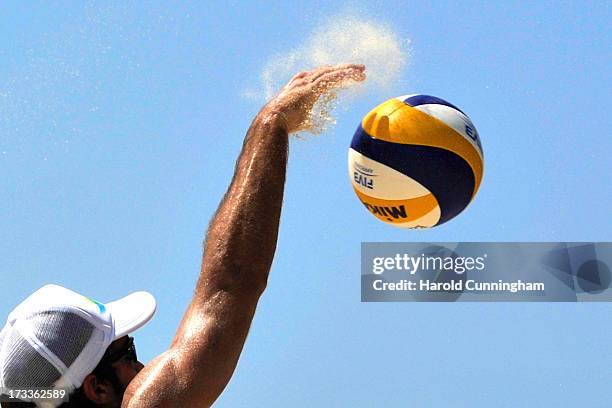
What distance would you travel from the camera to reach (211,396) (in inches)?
135

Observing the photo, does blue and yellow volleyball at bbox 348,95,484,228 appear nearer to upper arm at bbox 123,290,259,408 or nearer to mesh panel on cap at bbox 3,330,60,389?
upper arm at bbox 123,290,259,408

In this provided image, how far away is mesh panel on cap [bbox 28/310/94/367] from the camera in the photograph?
3.28 m

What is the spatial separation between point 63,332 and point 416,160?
4657mm

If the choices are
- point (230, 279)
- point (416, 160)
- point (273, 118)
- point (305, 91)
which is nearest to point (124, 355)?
point (230, 279)

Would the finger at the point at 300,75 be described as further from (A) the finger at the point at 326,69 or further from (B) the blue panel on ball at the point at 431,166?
(B) the blue panel on ball at the point at 431,166

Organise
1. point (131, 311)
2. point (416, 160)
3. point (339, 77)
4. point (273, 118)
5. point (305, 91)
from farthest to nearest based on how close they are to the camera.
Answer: point (416, 160)
point (339, 77)
point (305, 91)
point (273, 118)
point (131, 311)

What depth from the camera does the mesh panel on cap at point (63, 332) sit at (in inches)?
129

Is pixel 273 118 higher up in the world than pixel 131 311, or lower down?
higher up

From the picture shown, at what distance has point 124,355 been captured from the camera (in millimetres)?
3523

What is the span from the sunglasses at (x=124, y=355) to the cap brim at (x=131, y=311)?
52 mm

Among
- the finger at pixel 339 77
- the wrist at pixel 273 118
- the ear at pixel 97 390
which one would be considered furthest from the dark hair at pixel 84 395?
the finger at pixel 339 77

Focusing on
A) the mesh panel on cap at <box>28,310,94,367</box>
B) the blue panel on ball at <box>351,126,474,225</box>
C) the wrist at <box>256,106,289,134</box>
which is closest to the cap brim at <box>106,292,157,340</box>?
the mesh panel on cap at <box>28,310,94,367</box>

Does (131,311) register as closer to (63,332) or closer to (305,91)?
(63,332)

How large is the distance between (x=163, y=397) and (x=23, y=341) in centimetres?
53
